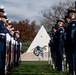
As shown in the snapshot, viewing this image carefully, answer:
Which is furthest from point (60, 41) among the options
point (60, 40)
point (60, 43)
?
point (60, 43)

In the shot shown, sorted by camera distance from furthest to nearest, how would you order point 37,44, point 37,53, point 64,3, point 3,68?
point 64,3 → point 37,44 → point 37,53 → point 3,68

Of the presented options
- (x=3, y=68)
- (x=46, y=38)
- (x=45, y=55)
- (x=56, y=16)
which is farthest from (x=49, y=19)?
(x=3, y=68)

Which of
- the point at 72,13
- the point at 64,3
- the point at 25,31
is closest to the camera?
the point at 72,13

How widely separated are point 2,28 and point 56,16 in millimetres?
49832

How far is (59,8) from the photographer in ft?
188

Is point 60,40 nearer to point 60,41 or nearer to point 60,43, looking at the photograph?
point 60,41

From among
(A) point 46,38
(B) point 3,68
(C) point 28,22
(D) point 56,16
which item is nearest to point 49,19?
(D) point 56,16

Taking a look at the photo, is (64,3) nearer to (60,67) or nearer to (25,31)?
(25,31)

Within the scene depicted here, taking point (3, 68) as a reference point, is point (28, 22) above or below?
above

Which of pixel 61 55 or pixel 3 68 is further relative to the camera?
pixel 61 55

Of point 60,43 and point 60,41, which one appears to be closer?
point 60,41

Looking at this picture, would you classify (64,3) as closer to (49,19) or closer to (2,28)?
(49,19)

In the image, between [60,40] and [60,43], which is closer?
[60,40]

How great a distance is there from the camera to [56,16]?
57.6m
